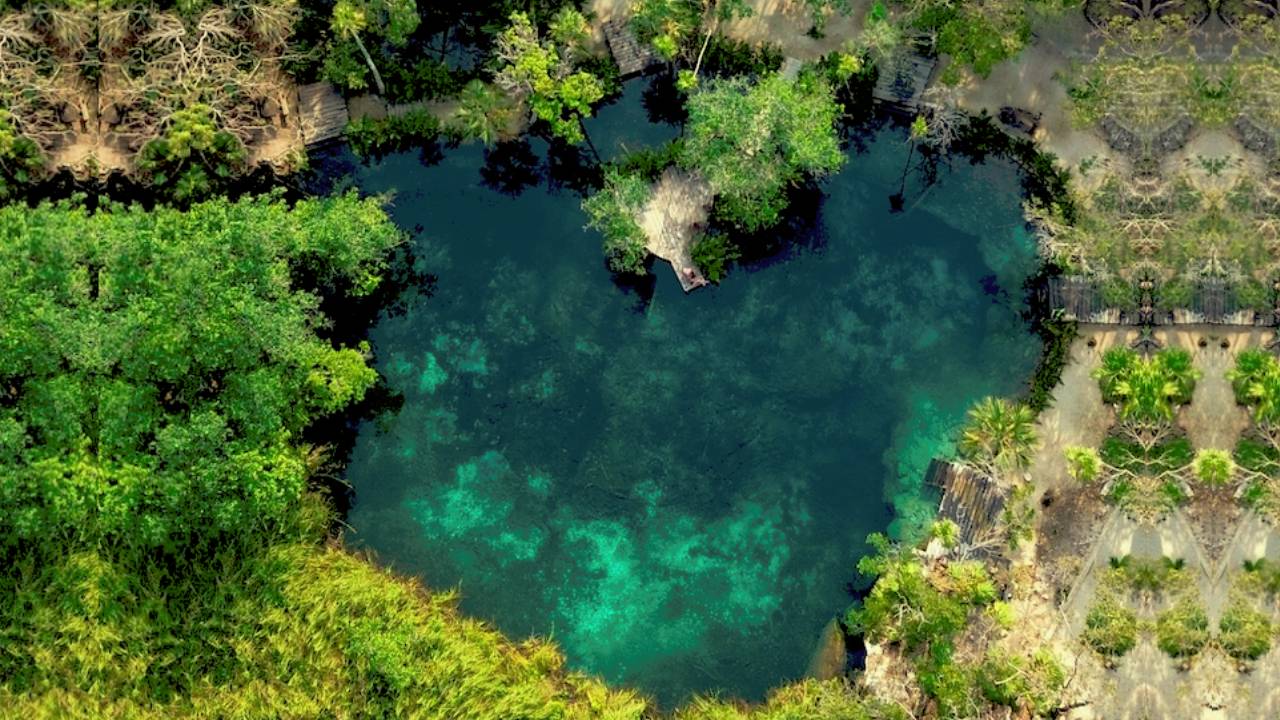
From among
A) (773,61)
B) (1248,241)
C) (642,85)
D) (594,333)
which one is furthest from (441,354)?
(1248,241)

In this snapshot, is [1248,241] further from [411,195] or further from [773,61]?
[411,195]

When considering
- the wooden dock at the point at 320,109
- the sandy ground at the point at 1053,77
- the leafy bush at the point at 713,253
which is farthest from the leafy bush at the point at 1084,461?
the wooden dock at the point at 320,109

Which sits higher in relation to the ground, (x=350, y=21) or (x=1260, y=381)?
(x=350, y=21)

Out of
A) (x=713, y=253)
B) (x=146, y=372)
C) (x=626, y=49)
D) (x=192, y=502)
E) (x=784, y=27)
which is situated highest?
(x=784, y=27)

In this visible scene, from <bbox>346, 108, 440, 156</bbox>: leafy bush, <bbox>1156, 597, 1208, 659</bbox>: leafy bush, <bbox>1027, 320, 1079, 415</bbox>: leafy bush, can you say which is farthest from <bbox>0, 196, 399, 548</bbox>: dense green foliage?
<bbox>1156, 597, 1208, 659</bbox>: leafy bush

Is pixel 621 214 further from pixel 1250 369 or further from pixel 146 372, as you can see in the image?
pixel 1250 369

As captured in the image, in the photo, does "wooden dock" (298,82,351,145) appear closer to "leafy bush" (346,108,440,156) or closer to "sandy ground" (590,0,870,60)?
"leafy bush" (346,108,440,156)

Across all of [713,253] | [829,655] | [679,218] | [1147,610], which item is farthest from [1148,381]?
[679,218]
